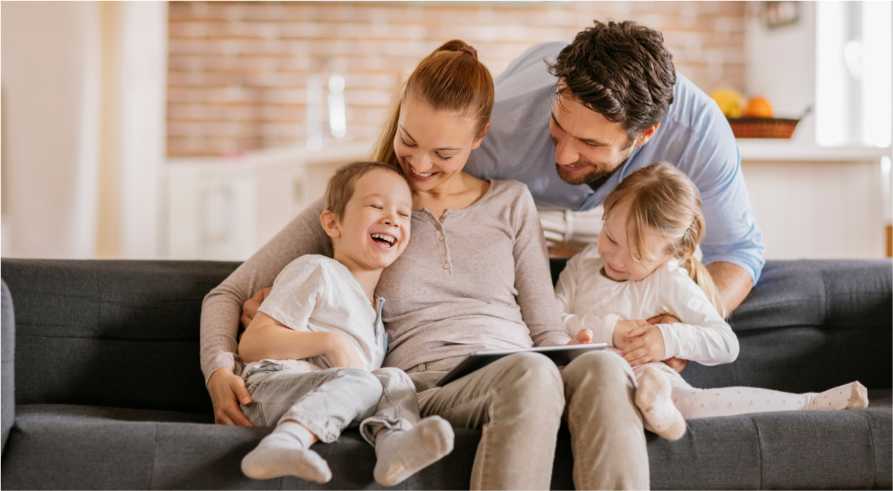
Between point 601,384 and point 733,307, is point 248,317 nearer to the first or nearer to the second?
point 601,384

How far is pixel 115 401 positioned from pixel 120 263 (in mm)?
295

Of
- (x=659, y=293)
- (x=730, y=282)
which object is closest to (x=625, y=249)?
(x=659, y=293)

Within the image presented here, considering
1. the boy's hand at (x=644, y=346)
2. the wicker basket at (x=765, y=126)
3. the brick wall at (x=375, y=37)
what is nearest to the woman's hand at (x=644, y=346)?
the boy's hand at (x=644, y=346)

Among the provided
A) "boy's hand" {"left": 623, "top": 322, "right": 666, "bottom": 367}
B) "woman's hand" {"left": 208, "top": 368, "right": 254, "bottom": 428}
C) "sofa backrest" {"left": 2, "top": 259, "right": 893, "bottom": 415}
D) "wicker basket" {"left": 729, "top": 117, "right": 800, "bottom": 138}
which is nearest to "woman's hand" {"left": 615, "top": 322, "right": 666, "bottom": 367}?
"boy's hand" {"left": 623, "top": 322, "right": 666, "bottom": 367}

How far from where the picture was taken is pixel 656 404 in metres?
1.77

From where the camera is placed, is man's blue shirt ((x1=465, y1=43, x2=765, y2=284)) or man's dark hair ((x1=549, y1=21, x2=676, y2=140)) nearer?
man's dark hair ((x1=549, y1=21, x2=676, y2=140))

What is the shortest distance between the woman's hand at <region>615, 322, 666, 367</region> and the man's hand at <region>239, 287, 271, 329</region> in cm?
72

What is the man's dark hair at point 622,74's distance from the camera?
210cm

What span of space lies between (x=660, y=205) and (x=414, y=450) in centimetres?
84

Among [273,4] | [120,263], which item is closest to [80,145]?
[273,4]

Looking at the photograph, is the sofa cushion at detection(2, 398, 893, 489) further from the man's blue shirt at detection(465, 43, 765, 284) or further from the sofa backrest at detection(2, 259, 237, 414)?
the man's blue shirt at detection(465, 43, 765, 284)

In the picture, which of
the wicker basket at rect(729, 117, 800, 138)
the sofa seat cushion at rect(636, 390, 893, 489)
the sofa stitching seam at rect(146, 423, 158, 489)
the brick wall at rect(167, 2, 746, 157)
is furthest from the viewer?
the brick wall at rect(167, 2, 746, 157)

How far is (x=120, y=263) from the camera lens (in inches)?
91.0

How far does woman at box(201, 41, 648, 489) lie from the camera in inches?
70.4
